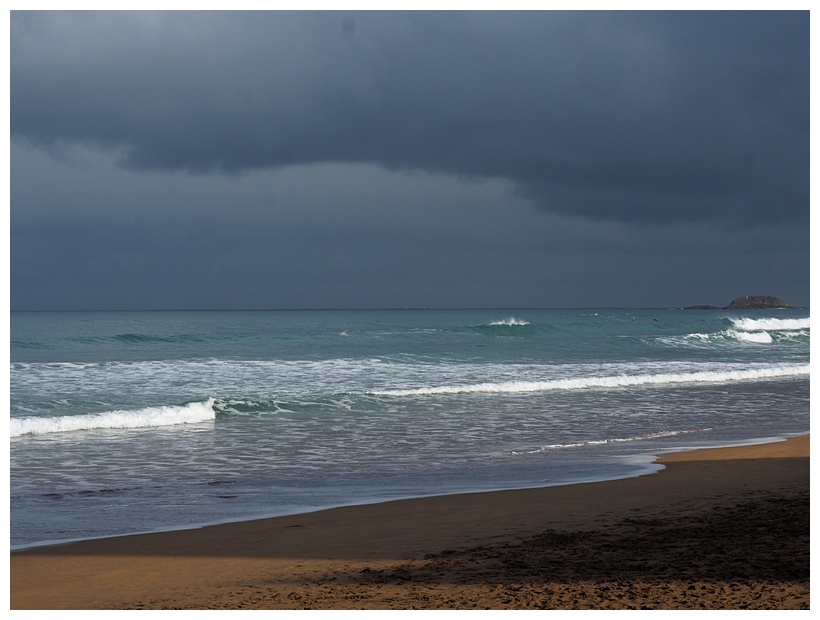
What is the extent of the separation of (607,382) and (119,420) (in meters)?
12.9

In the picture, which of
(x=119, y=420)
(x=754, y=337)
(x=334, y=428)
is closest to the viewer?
(x=334, y=428)

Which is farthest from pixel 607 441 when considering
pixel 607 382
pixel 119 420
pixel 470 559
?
pixel 607 382

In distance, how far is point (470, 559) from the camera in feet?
19.8

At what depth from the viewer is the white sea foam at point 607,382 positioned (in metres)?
20.6

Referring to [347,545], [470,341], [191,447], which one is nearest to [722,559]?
[347,545]

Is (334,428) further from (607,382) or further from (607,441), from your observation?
(607,382)

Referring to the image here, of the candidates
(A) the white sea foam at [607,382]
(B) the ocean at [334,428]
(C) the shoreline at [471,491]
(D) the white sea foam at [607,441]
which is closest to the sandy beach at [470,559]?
(C) the shoreline at [471,491]

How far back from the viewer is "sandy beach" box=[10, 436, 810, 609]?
512 cm

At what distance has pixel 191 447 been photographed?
1260 cm

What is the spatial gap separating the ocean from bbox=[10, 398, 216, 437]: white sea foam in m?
0.04

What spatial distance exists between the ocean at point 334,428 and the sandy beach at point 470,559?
943 millimetres

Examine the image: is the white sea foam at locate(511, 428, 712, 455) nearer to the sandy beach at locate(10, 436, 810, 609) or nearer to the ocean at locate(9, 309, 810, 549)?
the ocean at locate(9, 309, 810, 549)

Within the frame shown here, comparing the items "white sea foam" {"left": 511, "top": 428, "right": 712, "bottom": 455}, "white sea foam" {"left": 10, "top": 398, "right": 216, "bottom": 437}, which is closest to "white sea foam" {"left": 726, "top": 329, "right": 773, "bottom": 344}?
"white sea foam" {"left": 511, "top": 428, "right": 712, "bottom": 455}
